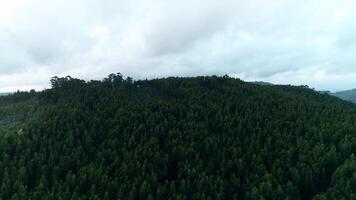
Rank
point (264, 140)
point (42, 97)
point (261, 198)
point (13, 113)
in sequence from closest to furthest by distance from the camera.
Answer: point (261, 198)
point (264, 140)
point (13, 113)
point (42, 97)

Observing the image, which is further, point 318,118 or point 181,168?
point 318,118

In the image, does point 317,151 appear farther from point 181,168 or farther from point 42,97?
point 42,97

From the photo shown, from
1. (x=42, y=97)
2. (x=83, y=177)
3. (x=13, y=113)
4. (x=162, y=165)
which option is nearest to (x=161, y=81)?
(x=42, y=97)

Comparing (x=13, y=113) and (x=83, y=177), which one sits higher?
(x=13, y=113)

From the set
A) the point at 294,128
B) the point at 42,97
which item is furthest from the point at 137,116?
the point at 294,128

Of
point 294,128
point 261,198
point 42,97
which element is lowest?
point 261,198

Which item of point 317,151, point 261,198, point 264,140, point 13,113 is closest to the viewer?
point 261,198
